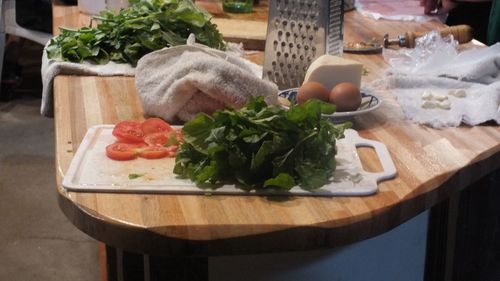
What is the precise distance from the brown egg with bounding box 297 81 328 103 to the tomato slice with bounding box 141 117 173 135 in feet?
0.78

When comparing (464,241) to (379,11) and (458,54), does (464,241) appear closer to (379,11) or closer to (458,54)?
(458,54)

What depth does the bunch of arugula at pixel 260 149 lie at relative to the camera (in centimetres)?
107

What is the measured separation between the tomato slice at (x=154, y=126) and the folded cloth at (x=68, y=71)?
40cm

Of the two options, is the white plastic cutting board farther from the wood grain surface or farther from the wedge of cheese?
the wedge of cheese

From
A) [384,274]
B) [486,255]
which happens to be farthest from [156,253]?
[486,255]

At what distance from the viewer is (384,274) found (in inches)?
55.6

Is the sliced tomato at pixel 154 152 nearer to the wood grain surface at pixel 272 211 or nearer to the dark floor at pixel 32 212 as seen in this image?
the wood grain surface at pixel 272 211

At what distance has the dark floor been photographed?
2652 mm

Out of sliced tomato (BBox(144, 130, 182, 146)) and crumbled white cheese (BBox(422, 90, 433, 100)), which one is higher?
crumbled white cheese (BBox(422, 90, 433, 100))

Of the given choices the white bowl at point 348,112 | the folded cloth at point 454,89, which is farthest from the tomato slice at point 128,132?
the folded cloth at point 454,89

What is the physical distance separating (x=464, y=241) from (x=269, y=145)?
653 mm

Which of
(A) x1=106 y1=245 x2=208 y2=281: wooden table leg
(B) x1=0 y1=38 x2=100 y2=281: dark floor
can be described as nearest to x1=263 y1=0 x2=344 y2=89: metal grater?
(A) x1=106 y1=245 x2=208 y2=281: wooden table leg

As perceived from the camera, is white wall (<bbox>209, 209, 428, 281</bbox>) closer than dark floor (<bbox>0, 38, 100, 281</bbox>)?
Yes

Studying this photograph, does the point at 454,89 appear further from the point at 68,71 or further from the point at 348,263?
the point at 68,71
